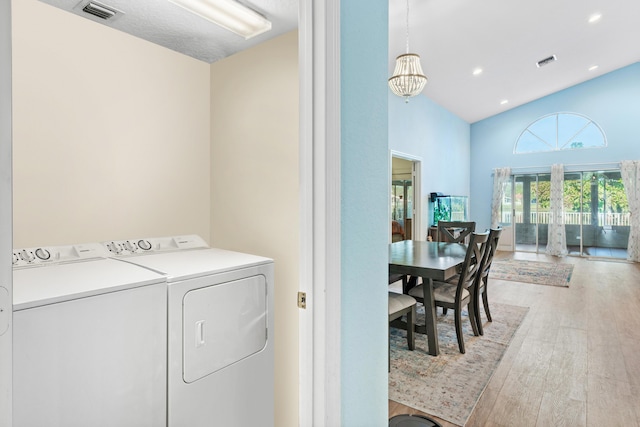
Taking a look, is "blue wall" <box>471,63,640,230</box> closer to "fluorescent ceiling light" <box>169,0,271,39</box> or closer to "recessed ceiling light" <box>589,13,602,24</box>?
"recessed ceiling light" <box>589,13,602,24</box>

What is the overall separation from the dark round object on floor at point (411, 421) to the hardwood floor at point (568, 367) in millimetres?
79

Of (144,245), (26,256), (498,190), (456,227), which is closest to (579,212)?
(498,190)

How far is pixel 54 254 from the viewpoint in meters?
1.57

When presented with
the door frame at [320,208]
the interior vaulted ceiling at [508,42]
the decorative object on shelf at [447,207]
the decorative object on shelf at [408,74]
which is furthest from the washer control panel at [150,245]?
the decorative object on shelf at [447,207]

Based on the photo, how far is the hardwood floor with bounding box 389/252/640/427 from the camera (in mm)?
1994

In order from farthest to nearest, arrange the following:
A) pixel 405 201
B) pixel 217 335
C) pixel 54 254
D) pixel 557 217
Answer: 1. pixel 557 217
2. pixel 405 201
3. pixel 54 254
4. pixel 217 335

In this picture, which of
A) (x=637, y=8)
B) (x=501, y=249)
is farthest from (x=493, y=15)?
(x=501, y=249)

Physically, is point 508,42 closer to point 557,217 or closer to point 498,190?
point 498,190

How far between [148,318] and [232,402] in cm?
58

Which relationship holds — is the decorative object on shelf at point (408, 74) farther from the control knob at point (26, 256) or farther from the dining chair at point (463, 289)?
the control knob at point (26, 256)

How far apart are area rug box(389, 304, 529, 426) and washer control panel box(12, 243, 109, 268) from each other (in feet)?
6.29

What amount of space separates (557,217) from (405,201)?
384 centimetres

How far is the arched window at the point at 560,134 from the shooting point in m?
7.95

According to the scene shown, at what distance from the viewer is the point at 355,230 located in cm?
121
